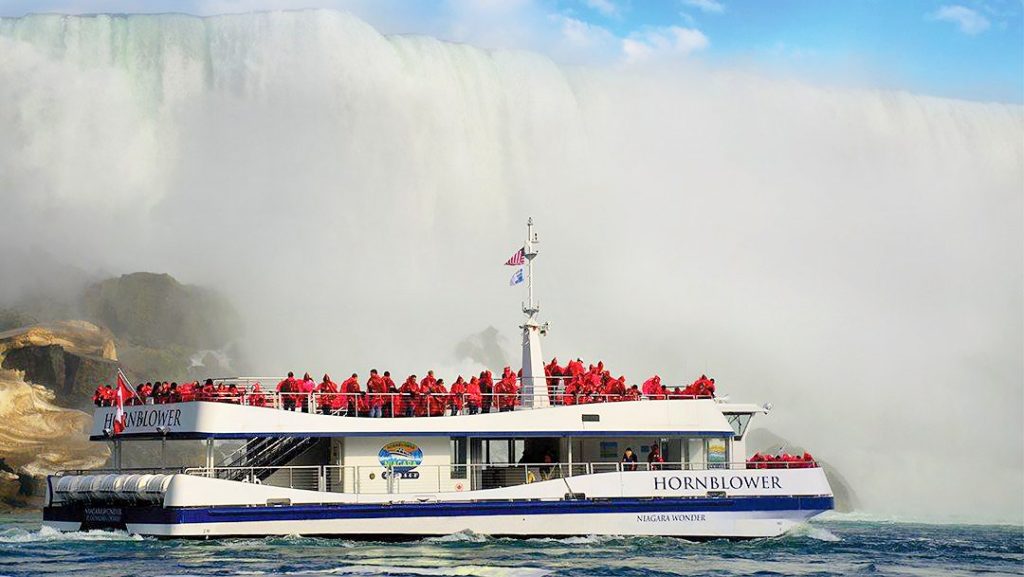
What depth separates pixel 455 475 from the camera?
34.7 meters

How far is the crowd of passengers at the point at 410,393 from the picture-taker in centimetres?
3316

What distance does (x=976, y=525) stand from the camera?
2222 inches

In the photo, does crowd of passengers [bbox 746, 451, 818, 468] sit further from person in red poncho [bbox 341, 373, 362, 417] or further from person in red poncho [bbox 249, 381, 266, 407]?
person in red poncho [bbox 249, 381, 266, 407]

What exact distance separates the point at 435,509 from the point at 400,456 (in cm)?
169

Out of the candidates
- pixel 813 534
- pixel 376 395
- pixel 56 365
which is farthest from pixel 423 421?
pixel 56 365

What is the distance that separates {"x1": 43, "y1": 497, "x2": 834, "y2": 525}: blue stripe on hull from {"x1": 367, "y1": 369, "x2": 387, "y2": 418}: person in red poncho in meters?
2.31

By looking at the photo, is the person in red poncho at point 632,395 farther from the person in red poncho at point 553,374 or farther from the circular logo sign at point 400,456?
the circular logo sign at point 400,456

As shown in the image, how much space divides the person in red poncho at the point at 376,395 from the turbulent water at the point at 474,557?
3.08 meters

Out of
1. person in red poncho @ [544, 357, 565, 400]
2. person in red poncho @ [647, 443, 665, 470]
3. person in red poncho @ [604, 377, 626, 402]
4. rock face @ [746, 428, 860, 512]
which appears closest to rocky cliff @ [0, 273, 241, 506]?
person in red poncho @ [544, 357, 565, 400]

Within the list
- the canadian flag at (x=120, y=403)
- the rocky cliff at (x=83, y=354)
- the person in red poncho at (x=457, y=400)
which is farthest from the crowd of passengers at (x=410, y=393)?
the rocky cliff at (x=83, y=354)

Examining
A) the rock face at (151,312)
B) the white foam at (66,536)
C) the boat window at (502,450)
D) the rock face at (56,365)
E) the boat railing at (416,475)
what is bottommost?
the white foam at (66,536)

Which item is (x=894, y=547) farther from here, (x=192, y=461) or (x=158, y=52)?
(x=158, y=52)

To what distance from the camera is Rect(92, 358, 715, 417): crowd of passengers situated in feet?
109

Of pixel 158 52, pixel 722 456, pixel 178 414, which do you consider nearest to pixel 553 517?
pixel 722 456
